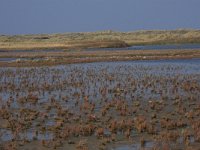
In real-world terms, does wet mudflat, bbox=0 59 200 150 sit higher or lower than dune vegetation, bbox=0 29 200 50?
higher

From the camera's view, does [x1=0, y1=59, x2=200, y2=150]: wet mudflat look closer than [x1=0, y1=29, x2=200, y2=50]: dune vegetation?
Yes

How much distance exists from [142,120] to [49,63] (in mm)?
33647

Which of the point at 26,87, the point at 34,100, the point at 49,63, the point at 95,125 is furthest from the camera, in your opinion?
the point at 49,63

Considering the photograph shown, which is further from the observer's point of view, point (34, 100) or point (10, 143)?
point (34, 100)

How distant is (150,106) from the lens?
2036 cm

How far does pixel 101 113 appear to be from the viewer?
19.0 m

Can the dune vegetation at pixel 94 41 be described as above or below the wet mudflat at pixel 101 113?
below

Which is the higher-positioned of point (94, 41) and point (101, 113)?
point (101, 113)

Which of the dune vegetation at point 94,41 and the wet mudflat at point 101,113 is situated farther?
the dune vegetation at point 94,41

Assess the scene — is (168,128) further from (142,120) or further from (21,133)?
(21,133)

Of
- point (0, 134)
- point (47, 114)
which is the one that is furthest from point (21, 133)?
point (47, 114)

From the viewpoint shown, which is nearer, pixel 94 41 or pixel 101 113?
pixel 101 113

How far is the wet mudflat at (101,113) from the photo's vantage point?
14.2m

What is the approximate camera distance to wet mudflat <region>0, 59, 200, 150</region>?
14.2 metres
